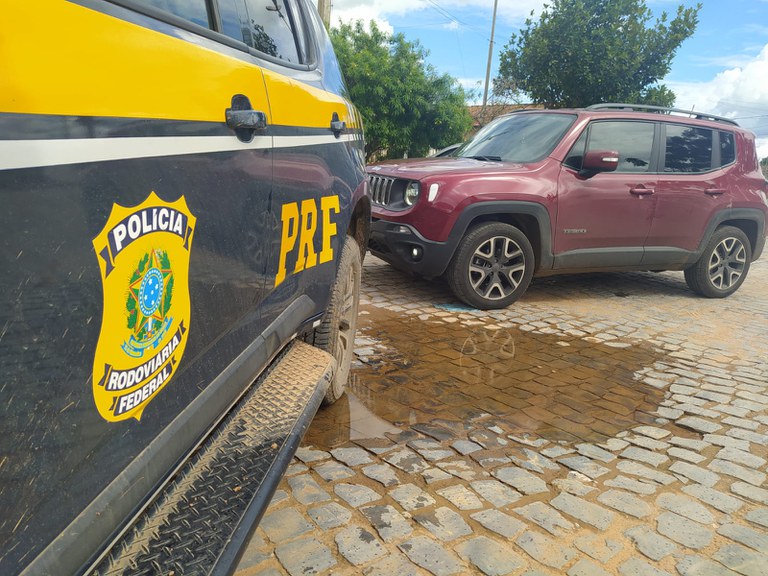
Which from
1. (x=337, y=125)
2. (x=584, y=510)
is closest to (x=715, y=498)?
(x=584, y=510)

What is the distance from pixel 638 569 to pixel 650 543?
0.19 metres

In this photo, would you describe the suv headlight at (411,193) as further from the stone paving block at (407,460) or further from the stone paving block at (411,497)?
the stone paving block at (411,497)

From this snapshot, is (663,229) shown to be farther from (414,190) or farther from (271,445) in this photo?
(271,445)

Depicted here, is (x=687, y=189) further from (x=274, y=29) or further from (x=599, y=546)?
(x=274, y=29)

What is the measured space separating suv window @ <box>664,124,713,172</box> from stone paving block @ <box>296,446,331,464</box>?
4955mm

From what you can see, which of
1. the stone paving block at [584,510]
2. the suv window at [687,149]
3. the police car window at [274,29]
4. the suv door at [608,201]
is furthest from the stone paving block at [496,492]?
the suv window at [687,149]

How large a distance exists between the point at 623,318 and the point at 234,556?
17.0 ft

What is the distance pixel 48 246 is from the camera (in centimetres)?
96

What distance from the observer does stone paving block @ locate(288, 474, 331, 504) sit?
2.50 metres

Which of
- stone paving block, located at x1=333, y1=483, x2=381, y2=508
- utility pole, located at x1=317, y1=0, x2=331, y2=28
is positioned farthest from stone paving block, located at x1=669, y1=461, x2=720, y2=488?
utility pole, located at x1=317, y1=0, x2=331, y2=28

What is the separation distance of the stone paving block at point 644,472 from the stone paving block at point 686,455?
0.23 m

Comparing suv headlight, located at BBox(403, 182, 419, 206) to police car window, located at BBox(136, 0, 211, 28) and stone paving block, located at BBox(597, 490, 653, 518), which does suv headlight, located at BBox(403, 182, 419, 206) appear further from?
police car window, located at BBox(136, 0, 211, 28)

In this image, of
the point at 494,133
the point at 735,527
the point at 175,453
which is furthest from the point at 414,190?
the point at 175,453

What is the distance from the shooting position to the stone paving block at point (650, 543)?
2295mm
